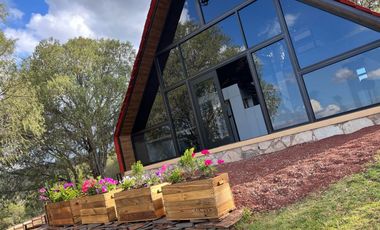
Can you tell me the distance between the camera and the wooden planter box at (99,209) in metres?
5.25

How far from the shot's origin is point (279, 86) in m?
6.70

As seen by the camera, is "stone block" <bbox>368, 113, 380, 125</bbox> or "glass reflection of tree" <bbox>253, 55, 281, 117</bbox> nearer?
"stone block" <bbox>368, 113, 380, 125</bbox>

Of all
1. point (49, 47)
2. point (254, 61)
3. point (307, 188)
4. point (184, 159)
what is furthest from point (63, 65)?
point (307, 188)

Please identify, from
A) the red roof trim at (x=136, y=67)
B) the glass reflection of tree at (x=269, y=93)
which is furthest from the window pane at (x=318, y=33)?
the red roof trim at (x=136, y=67)

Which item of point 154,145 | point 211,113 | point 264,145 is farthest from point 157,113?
point 264,145

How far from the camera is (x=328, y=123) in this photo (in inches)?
229

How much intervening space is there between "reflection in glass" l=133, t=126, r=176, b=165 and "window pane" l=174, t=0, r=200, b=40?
2.56 m

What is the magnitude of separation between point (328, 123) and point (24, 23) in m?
13.2

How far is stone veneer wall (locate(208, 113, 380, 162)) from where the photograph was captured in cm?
551

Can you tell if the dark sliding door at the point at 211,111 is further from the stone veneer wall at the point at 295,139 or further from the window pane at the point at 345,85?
the window pane at the point at 345,85

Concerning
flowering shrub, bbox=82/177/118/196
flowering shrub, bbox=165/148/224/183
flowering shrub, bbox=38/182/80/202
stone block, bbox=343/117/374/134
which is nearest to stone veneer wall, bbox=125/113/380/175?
stone block, bbox=343/117/374/134

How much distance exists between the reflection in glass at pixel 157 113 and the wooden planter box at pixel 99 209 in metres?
3.86

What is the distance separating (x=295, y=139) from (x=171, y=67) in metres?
4.06

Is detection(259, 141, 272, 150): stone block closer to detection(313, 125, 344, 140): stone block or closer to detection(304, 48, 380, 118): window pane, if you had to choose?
detection(313, 125, 344, 140): stone block
